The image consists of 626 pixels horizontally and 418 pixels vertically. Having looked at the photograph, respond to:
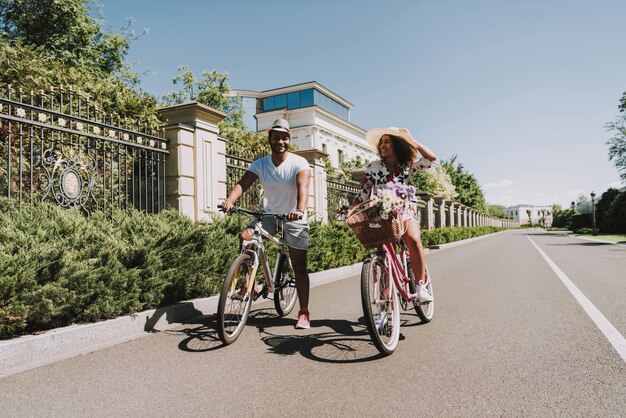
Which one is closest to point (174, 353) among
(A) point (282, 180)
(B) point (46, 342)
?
(B) point (46, 342)

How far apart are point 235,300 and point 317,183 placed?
798 cm

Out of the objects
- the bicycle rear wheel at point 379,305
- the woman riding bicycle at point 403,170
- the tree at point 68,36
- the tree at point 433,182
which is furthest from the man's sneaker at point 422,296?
the tree at point 433,182

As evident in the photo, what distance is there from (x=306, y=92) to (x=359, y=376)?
50.1 meters

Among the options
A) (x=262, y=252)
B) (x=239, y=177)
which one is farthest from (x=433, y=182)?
(x=262, y=252)

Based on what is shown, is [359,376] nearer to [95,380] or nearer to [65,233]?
[95,380]

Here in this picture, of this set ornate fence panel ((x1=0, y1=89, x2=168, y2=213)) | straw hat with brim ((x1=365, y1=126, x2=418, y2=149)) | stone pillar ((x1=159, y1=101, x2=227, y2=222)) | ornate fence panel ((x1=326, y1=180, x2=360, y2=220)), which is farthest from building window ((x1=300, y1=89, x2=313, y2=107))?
straw hat with brim ((x1=365, y1=126, x2=418, y2=149))

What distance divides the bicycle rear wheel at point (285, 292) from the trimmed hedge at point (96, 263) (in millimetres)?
1046

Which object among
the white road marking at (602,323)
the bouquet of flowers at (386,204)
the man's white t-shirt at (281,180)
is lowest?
the white road marking at (602,323)

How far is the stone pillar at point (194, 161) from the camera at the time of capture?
7.05 meters

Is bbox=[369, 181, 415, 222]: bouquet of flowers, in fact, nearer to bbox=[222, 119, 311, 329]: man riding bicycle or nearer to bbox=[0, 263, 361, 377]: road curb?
bbox=[222, 119, 311, 329]: man riding bicycle

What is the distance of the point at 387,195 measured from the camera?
3572mm

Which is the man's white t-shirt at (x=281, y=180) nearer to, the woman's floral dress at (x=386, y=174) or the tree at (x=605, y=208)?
the woman's floral dress at (x=386, y=174)

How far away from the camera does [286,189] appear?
4570mm

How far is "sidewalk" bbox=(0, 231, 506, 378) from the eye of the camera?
334cm
